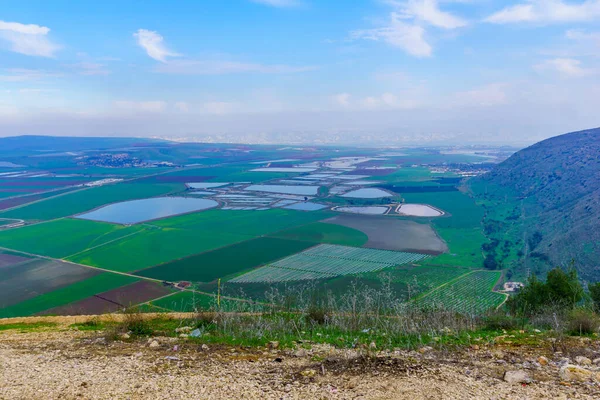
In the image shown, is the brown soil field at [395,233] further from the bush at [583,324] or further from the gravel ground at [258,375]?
the gravel ground at [258,375]

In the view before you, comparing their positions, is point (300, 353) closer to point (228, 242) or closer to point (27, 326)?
point (27, 326)

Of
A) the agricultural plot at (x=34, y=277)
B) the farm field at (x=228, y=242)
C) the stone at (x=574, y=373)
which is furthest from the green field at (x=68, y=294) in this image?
the stone at (x=574, y=373)

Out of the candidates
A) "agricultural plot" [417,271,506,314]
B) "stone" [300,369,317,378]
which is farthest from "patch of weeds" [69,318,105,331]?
"agricultural plot" [417,271,506,314]

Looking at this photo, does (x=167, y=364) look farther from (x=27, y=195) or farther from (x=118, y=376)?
(x=27, y=195)

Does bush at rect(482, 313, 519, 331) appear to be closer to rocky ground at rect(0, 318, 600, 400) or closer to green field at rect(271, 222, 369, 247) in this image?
rocky ground at rect(0, 318, 600, 400)

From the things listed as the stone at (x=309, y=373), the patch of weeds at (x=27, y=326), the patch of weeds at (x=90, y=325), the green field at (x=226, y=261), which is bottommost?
the green field at (x=226, y=261)

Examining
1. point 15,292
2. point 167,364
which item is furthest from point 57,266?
point 167,364

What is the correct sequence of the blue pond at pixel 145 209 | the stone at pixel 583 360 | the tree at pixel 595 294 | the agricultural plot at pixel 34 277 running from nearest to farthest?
1. the stone at pixel 583 360
2. the tree at pixel 595 294
3. the agricultural plot at pixel 34 277
4. the blue pond at pixel 145 209
